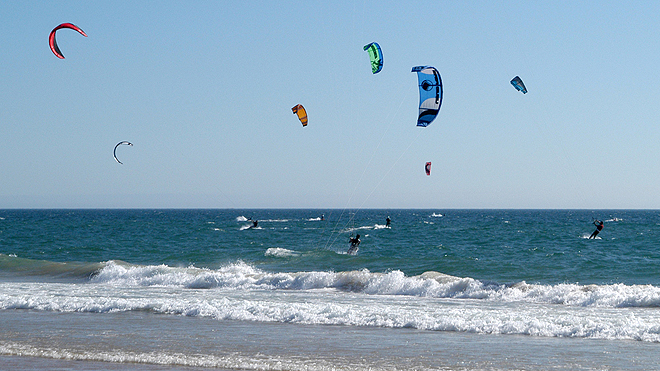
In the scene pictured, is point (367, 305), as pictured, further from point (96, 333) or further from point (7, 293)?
point (7, 293)

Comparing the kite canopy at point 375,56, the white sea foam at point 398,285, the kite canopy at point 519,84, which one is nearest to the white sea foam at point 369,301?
the white sea foam at point 398,285

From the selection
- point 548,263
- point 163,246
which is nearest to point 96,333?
point 548,263

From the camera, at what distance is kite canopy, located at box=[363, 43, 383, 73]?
1600 cm

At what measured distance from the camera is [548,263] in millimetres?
21156

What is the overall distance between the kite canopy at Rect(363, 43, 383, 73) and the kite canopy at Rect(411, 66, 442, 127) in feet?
7.24

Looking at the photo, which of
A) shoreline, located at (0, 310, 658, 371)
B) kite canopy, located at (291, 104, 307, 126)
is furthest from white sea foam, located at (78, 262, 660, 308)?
kite canopy, located at (291, 104, 307, 126)

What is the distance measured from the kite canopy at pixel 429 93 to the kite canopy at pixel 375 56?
221cm

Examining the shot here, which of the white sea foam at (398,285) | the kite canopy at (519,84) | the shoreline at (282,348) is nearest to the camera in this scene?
the shoreline at (282,348)

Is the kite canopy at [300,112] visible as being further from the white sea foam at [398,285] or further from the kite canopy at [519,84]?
the kite canopy at [519,84]

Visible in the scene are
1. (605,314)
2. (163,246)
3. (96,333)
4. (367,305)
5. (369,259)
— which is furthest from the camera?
(163,246)

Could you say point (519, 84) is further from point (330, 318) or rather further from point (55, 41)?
point (55, 41)

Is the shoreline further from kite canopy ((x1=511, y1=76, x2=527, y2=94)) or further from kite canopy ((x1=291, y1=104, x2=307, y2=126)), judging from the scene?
kite canopy ((x1=291, y1=104, x2=307, y2=126))

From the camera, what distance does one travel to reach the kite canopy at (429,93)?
13836 millimetres

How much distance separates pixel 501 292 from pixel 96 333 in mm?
8912
